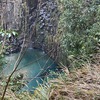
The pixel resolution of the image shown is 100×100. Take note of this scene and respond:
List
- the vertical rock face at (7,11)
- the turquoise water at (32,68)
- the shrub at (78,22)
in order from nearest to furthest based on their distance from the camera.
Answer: the turquoise water at (32,68) → the vertical rock face at (7,11) → the shrub at (78,22)

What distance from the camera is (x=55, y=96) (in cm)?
235

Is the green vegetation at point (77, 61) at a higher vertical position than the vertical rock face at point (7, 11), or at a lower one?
lower

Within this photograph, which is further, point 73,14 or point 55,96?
point 73,14

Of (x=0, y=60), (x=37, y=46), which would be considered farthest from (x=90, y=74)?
(x=37, y=46)

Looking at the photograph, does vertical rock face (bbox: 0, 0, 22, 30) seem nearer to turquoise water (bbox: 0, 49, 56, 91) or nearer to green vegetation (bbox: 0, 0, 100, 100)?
green vegetation (bbox: 0, 0, 100, 100)

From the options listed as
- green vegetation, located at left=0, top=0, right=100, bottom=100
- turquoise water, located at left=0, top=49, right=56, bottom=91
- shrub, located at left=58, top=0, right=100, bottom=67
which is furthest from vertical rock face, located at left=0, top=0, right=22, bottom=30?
shrub, located at left=58, top=0, right=100, bottom=67

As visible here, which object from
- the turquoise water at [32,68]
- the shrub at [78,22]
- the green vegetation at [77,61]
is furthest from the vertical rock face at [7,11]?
the shrub at [78,22]

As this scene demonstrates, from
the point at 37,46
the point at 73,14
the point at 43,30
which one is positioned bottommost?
the point at 37,46

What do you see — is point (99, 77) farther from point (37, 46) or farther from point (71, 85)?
point (37, 46)

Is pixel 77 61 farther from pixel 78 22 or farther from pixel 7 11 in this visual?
pixel 78 22

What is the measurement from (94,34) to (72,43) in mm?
781

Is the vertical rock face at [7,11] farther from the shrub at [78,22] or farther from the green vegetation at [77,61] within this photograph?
the shrub at [78,22]

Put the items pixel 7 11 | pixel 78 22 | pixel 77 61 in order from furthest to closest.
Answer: pixel 78 22, pixel 77 61, pixel 7 11

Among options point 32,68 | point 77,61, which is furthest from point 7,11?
point 32,68
